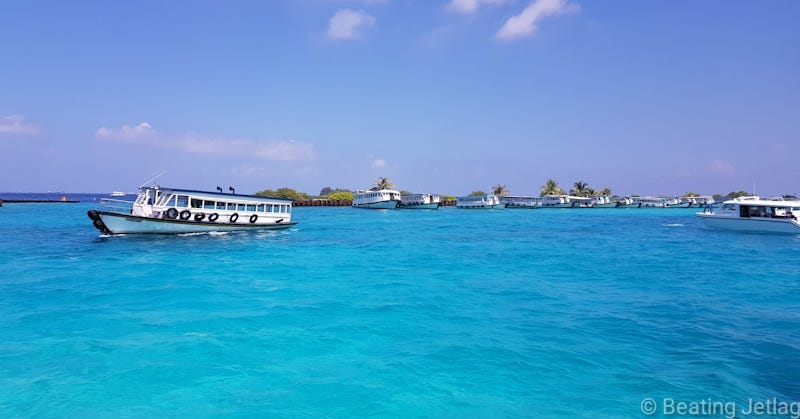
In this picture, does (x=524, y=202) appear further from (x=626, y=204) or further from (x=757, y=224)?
(x=757, y=224)

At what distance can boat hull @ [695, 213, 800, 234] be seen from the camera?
44.6m

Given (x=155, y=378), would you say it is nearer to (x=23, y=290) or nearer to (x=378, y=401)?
(x=378, y=401)

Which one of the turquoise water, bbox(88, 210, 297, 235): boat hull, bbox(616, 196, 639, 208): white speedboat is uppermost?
bbox(616, 196, 639, 208): white speedboat

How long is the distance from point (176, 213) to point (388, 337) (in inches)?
1251

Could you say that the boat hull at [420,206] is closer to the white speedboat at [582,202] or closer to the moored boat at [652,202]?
the white speedboat at [582,202]

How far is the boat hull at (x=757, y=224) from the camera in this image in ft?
146

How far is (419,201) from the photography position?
119500 millimetres

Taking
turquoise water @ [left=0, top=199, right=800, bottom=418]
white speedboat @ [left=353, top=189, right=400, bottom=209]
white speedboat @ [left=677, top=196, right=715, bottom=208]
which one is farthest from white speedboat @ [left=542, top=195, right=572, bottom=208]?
turquoise water @ [left=0, top=199, right=800, bottom=418]

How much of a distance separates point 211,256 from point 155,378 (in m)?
20.2

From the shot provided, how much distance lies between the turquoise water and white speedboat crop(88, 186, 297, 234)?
391 inches

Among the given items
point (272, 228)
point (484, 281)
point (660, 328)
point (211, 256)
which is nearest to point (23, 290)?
point (211, 256)

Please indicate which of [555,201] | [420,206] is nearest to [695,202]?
[555,201]

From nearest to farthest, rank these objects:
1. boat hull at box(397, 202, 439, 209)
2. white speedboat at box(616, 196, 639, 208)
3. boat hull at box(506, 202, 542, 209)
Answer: boat hull at box(397, 202, 439, 209), boat hull at box(506, 202, 542, 209), white speedboat at box(616, 196, 639, 208)

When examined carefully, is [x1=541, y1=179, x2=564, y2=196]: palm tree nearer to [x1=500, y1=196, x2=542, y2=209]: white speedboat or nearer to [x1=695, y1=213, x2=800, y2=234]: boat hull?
[x1=500, y1=196, x2=542, y2=209]: white speedboat
